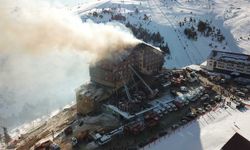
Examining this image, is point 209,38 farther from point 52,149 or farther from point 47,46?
point 52,149

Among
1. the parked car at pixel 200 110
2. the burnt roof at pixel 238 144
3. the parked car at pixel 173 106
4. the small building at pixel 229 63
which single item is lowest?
the parked car at pixel 200 110

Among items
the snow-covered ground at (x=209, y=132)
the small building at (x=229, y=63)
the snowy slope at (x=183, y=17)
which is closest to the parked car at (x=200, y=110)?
the snow-covered ground at (x=209, y=132)

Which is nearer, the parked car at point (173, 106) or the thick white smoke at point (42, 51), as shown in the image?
Answer: the thick white smoke at point (42, 51)

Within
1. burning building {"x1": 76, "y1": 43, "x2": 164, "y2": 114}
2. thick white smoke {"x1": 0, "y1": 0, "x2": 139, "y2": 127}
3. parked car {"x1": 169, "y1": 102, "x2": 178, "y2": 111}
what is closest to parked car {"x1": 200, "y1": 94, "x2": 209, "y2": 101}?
parked car {"x1": 169, "y1": 102, "x2": 178, "y2": 111}

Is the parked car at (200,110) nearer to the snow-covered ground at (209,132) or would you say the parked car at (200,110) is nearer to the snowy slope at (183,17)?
the snow-covered ground at (209,132)

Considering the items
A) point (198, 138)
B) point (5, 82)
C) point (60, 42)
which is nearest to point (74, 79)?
point (5, 82)

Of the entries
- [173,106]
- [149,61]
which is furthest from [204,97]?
[149,61]

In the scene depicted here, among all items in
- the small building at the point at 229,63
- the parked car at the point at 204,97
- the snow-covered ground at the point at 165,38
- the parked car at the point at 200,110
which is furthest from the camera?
the snow-covered ground at the point at 165,38
